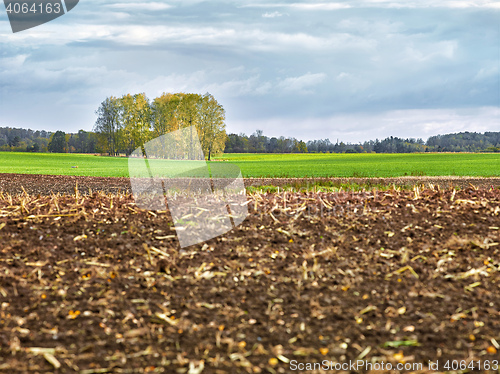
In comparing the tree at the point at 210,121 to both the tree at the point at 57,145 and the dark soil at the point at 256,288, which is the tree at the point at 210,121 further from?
the tree at the point at 57,145

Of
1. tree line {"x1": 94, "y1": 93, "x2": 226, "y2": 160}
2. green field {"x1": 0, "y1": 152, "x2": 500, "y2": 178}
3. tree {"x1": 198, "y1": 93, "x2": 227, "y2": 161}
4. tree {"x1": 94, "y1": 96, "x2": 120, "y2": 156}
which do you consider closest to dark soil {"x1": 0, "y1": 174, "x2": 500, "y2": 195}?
green field {"x1": 0, "y1": 152, "x2": 500, "y2": 178}

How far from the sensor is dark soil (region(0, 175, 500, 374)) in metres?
3.40

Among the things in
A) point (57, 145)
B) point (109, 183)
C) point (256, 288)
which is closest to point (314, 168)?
point (109, 183)

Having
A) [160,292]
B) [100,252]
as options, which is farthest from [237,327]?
[100,252]

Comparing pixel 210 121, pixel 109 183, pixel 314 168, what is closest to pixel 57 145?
pixel 210 121

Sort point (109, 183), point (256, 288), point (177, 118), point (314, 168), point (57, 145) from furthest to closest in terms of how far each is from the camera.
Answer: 1. point (57, 145)
2. point (177, 118)
3. point (314, 168)
4. point (109, 183)
5. point (256, 288)

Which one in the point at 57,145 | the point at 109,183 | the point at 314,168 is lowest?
the point at 109,183

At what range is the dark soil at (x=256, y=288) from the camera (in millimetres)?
3396

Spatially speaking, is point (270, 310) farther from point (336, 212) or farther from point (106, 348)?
point (336, 212)

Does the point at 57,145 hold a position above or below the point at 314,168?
above

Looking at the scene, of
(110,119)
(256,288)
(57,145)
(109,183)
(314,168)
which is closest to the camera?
(256,288)

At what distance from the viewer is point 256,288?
14.2 feet

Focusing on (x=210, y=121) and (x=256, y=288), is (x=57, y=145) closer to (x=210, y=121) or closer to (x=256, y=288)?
(x=210, y=121)

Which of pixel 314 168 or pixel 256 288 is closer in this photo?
pixel 256 288
